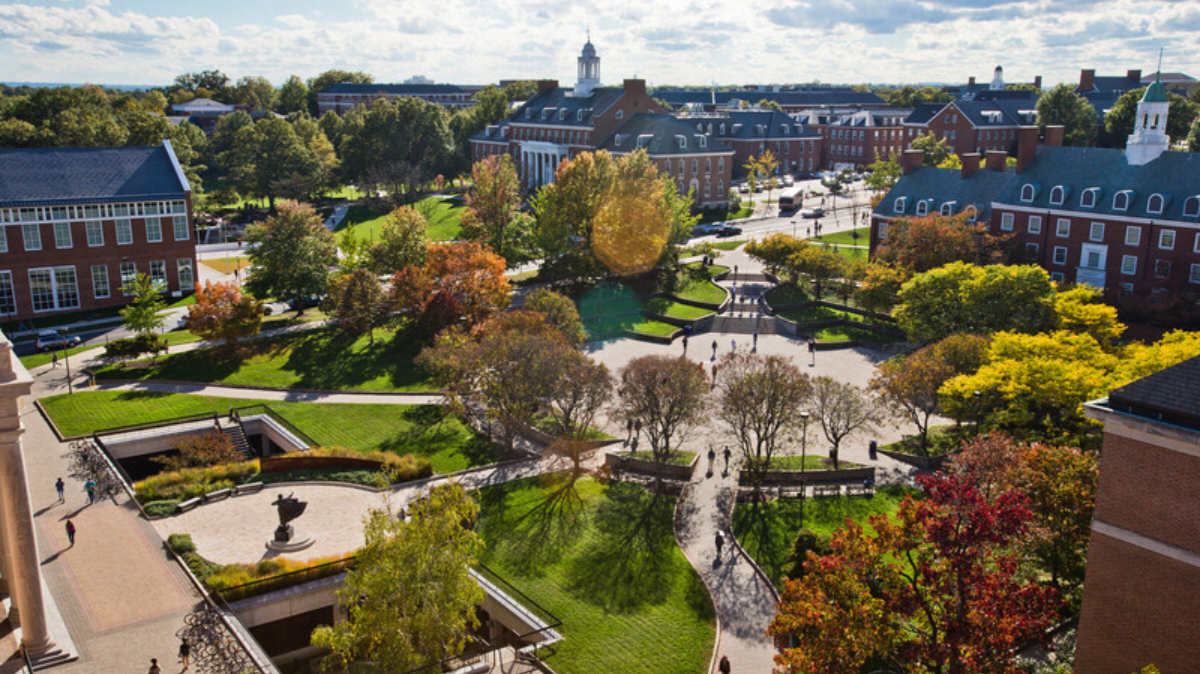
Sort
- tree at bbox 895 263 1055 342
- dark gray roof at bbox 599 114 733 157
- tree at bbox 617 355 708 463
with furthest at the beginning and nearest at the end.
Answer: dark gray roof at bbox 599 114 733 157, tree at bbox 895 263 1055 342, tree at bbox 617 355 708 463

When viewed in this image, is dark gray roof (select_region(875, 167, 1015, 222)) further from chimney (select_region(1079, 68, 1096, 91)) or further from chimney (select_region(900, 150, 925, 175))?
chimney (select_region(1079, 68, 1096, 91))

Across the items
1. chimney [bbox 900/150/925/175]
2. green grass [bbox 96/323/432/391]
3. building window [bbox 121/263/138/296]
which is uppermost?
chimney [bbox 900/150/925/175]

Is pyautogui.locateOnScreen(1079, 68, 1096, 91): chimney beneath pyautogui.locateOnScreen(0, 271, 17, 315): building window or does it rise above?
above

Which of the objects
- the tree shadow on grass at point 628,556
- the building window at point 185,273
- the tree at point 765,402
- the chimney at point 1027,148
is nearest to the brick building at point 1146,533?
the tree shadow on grass at point 628,556

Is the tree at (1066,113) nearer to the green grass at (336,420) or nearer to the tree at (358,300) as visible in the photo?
the tree at (358,300)

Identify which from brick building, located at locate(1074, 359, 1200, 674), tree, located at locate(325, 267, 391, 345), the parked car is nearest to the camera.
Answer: brick building, located at locate(1074, 359, 1200, 674)

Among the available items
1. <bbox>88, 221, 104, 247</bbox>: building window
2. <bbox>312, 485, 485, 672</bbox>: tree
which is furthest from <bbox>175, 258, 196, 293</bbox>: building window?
<bbox>312, 485, 485, 672</bbox>: tree

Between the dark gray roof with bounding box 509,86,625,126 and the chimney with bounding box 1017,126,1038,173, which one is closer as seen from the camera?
the chimney with bounding box 1017,126,1038,173

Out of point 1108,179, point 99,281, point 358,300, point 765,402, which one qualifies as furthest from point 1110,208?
point 99,281
